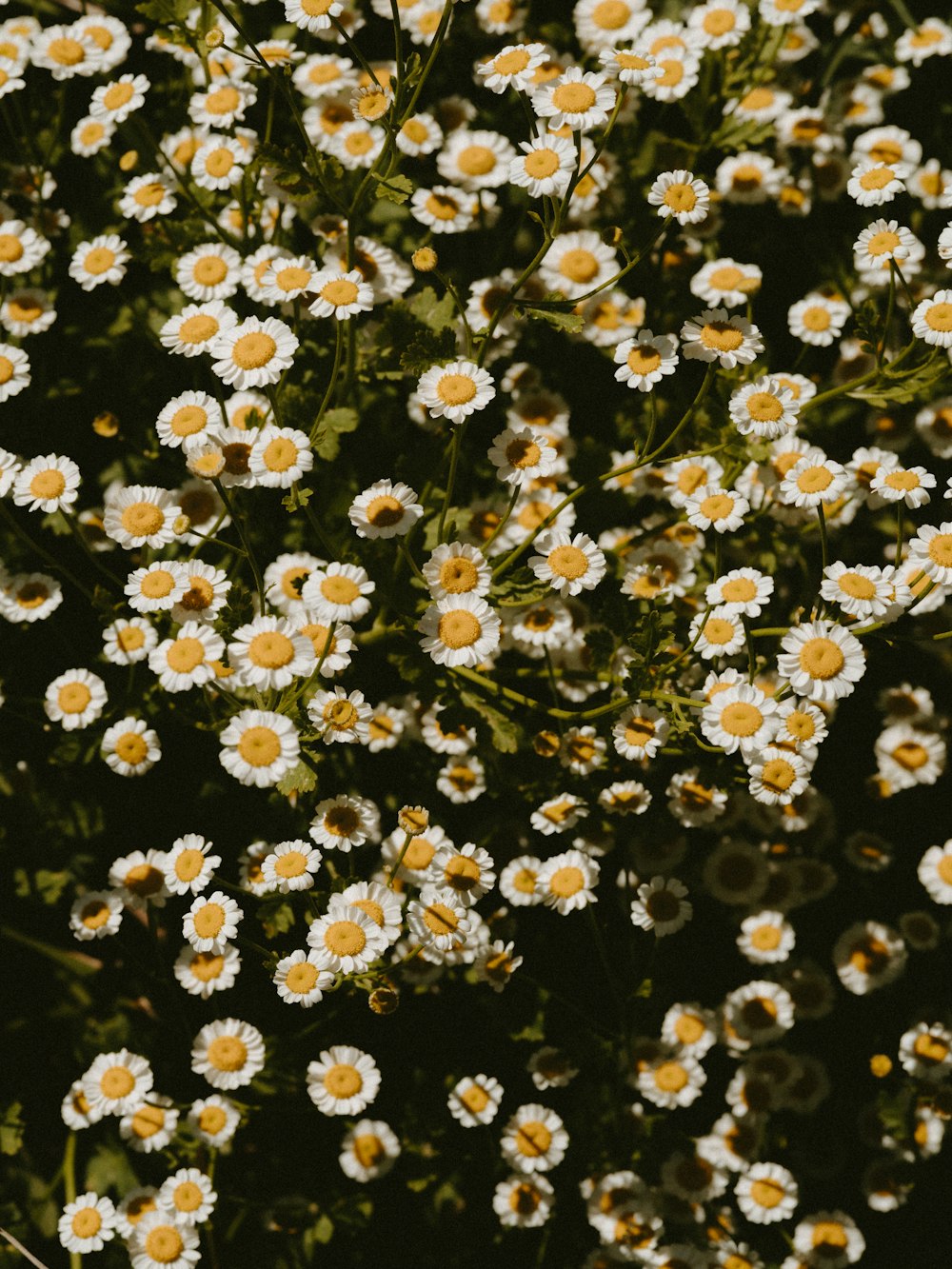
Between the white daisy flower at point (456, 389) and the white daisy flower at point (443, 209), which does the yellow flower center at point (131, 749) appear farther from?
the white daisy flower at point (443, 209)

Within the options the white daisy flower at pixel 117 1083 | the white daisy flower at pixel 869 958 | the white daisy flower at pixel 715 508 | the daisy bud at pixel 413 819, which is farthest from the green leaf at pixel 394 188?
the white daisy flower at pixel 869 958

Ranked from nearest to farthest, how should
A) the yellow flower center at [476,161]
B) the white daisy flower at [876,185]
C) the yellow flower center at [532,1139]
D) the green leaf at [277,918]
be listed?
the green leaf at [277,918] → the white daisy flower at [876,185] → the yellow flower center at [532,1139] → the yellow flower center at [476,161]

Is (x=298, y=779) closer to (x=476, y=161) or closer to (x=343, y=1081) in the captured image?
(x=343, y=1081)

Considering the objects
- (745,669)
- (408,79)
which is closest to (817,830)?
(745,669)

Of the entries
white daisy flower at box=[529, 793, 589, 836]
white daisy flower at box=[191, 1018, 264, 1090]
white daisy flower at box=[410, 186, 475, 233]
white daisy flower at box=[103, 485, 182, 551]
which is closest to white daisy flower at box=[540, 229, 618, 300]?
white daisy flower at box=[410, 186, 475, 233]

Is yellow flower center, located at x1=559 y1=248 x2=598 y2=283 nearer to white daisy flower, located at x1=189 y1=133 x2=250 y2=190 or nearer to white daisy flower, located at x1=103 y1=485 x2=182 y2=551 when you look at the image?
white daisy flower, located at x1=189 y1=133 x2=250 y2=190

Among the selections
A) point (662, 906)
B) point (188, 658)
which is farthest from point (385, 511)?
point (662, 906)
